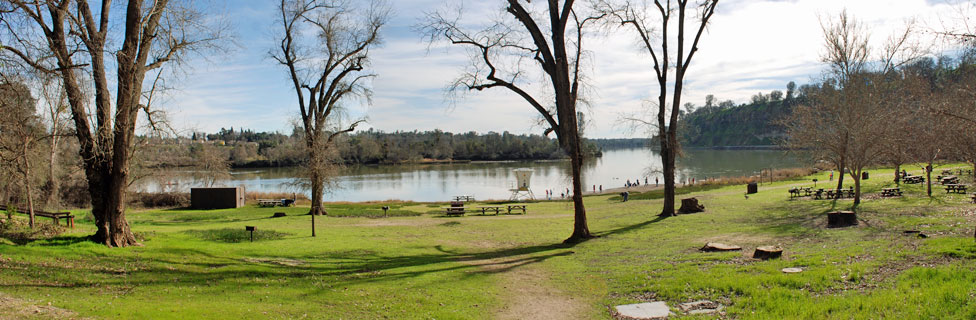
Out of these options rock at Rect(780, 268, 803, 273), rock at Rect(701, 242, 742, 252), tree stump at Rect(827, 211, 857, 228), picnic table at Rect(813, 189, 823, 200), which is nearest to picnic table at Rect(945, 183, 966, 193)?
picnic table at Rect(813, 189, 823, 200)

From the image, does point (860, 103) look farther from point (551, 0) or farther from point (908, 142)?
point (551, 0)

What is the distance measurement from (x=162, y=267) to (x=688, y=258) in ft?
36.5

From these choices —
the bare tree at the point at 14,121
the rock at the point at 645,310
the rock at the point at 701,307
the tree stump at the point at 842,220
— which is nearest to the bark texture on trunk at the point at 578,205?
the rock at the point at 645,310

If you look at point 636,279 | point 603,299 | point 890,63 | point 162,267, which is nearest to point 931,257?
point 636,279

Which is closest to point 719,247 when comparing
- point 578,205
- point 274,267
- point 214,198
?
point 578,205

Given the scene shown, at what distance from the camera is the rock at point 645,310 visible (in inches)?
294

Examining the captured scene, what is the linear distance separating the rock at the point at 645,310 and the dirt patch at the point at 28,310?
7592 mm

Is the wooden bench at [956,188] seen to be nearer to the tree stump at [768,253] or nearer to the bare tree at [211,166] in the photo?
the tree stump at [768,253]

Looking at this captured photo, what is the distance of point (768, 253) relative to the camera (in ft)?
33.9

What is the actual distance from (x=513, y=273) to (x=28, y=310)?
26.9 feet

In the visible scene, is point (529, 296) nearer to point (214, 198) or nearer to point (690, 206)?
point (690, 206)

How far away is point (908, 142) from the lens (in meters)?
23.6

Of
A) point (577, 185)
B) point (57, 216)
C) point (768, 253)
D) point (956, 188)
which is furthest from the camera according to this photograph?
point (956, 188)

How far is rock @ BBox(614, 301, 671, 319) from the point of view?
24.5 ft
